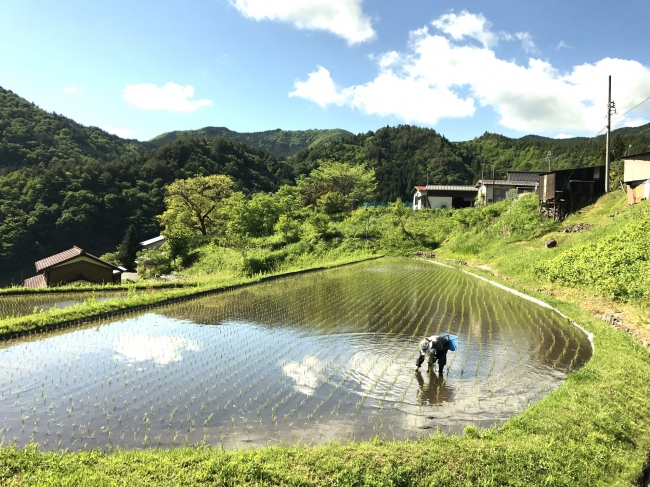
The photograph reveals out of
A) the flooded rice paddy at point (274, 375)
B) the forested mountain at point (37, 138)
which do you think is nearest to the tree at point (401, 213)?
the flooded rice paddy at point (274, 375)

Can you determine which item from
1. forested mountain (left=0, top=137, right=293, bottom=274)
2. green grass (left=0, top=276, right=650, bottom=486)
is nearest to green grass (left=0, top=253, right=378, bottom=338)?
green grass (left=0, top=276, right=650, bottom=486)

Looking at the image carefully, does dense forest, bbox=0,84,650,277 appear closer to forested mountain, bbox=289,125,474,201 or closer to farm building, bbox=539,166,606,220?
forested mountain, bbox=289,125,474,201

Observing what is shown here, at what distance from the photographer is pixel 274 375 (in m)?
8.15

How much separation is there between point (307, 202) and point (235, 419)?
4300 cm

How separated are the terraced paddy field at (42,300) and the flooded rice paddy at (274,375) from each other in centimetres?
394

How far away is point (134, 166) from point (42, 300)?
48.7 metres

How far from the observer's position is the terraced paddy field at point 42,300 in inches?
554

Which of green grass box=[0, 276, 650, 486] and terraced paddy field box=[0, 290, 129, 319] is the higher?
green grass box=[0, 276, 650, 486]

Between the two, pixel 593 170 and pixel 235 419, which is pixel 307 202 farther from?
pixel 235 419

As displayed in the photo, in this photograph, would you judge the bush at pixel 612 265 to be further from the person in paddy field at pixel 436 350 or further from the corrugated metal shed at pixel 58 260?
the corrugated metal shed at pixel 58 260

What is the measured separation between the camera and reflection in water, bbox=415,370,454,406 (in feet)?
22.9

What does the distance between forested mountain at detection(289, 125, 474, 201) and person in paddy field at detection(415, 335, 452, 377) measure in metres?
63.4

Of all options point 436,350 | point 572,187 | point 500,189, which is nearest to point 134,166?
point 500,189

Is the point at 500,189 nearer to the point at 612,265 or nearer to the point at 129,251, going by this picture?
the point at 612,265
